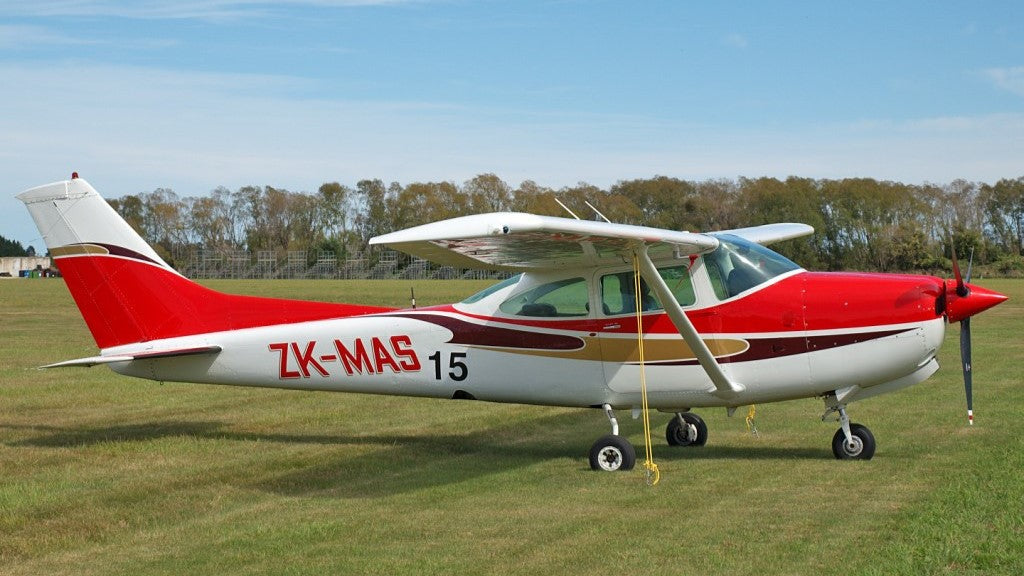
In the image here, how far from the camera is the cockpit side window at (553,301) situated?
10.4 meters

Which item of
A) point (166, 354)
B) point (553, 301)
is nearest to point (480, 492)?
point (553, 301)

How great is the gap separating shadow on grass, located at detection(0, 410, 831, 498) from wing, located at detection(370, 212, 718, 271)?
1.91m

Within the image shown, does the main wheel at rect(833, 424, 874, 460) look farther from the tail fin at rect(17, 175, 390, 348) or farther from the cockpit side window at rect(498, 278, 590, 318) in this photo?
the tail fin at rect(17, 175, 390, 348)

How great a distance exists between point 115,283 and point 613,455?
5685mm

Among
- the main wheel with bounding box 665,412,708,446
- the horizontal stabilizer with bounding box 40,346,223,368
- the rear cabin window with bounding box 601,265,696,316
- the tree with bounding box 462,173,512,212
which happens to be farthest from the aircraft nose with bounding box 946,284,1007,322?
the tree with bounding box 462,173,512,212

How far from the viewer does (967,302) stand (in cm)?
950

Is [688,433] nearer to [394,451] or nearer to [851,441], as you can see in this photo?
[851,441]

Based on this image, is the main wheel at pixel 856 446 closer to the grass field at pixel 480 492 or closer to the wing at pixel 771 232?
the grass field at pixel 480 492

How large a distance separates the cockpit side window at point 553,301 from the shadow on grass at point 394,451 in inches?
56.3

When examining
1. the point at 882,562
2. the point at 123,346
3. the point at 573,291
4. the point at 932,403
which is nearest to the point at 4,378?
the point at 123,346

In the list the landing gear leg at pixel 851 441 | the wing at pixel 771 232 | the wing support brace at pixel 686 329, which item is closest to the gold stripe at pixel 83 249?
the wing support brace at pixel 686 329

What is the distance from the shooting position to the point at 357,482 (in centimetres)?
955

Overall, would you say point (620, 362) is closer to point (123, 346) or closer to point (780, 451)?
point (780, 451)

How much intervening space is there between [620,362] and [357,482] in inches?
104
